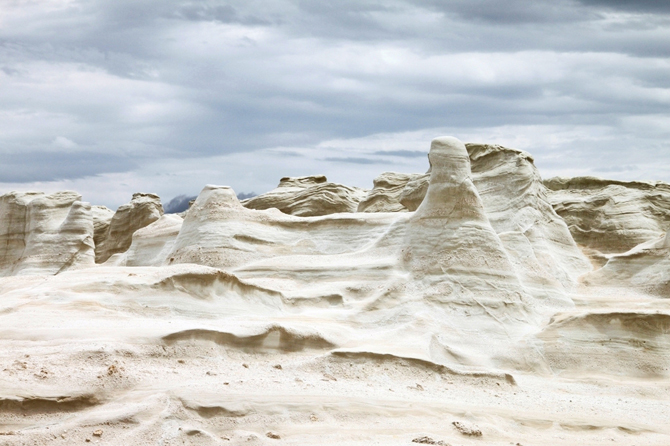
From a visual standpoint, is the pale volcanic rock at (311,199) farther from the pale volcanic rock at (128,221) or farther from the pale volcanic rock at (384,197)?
the pale volcanic rock at (128,221)

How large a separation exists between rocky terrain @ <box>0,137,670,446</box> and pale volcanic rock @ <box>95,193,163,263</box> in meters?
11.2

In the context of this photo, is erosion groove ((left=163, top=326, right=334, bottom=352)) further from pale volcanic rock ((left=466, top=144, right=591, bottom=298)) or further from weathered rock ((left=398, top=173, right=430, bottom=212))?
A: weathered rock ((left=398, top=173, right=430, bottom=212))

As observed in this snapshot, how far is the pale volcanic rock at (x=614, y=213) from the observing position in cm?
2794

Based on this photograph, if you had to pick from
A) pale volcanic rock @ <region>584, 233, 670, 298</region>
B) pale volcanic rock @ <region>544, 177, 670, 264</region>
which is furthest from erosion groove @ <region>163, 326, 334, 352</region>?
pale volcanic rock @ <region>544, 177, 670, 264</region>

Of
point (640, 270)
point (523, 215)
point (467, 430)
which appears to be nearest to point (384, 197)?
point (523, 215)

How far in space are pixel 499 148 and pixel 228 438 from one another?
16.7m

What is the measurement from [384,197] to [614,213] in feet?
28.8

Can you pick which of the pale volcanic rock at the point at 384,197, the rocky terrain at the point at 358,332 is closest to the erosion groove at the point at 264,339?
the rocky terrain at the point at 358,332

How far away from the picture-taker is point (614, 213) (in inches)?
1135

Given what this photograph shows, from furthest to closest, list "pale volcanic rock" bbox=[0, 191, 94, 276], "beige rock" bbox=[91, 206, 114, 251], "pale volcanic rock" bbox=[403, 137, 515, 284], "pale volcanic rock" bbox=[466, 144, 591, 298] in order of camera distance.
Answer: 1. "beige rock" bbox=[91, 206, 114, 251]
2. "pale volcanic rock" bbox=[0, 191, 94, 276]
3. "pale volcanic rock" bbox=[466, 144, 591, 298]
4. "pale volcanic rock" bbox=[403, 137, 515, 284]

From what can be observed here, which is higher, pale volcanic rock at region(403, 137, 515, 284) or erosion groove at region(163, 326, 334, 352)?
pale volcanic rock at region(403, 137, 515, 284)

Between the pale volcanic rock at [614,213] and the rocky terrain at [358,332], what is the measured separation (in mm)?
3153

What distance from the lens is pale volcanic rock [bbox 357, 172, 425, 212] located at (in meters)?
31.5

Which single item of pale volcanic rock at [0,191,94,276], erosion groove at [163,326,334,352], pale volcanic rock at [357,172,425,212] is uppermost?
erosion groove at [163,326,334,352]
